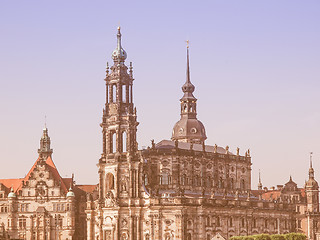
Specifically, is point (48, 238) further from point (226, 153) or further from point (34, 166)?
point (226, 153)

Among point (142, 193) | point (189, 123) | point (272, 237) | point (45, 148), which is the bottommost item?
point (272, 237)

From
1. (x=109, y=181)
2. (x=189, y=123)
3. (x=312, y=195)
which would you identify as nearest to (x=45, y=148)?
(x=109, y=181)

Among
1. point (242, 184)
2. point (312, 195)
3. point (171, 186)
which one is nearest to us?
point (171, 186)

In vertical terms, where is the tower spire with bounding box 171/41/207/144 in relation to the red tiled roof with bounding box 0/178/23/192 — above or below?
above

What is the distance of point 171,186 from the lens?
127375 mm

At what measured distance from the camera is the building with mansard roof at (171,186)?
120 meters

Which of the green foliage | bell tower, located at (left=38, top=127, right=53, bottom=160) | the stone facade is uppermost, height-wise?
bell tower, located at (left=38, top=127, right=53, bottom=160)

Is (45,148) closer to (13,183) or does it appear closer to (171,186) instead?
(13,183)

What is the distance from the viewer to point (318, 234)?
14925cm

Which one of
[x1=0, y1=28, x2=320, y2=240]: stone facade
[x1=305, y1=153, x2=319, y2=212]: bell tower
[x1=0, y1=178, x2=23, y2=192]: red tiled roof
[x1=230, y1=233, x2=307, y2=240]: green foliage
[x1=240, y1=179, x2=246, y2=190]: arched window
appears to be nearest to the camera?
[x1=230, y1=233, x2=307, y2=240]: green foliage

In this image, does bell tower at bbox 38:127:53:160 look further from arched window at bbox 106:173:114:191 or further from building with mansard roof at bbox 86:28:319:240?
arched window at bbox 106:173:114:191

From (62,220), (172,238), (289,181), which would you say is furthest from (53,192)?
(289,181)

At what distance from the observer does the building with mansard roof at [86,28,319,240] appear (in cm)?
12038

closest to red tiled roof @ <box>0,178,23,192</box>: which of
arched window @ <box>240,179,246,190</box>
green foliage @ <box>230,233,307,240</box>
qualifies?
arched window @ <box>240,179,246,190</box>
